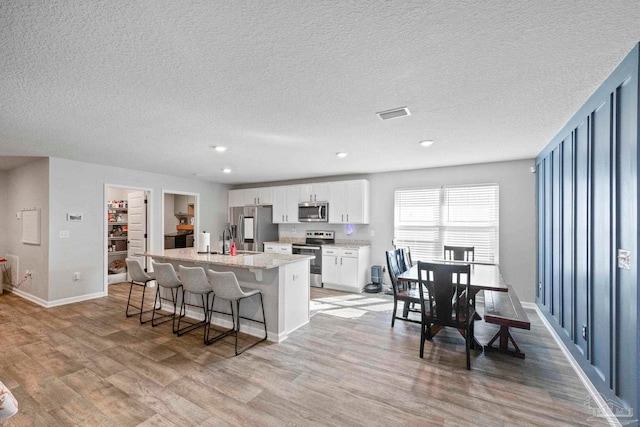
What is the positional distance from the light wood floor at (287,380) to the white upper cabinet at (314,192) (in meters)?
3.18

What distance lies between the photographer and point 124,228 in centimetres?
717

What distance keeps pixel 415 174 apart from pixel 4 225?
855cm

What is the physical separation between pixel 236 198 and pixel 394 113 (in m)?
5.72

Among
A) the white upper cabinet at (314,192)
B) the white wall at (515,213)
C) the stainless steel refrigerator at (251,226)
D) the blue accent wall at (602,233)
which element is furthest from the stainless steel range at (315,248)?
the blue accent wall at (602,233)

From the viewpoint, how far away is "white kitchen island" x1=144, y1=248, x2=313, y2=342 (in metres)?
3.33

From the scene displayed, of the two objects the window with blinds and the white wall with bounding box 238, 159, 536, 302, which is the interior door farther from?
the white wall with bounding box 238, 159, 536, 302

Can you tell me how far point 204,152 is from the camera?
4.21 m

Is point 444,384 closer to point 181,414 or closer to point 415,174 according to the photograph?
point 181,414

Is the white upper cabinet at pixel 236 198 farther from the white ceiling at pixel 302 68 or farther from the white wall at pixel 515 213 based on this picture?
the white wall at pixel 515 213

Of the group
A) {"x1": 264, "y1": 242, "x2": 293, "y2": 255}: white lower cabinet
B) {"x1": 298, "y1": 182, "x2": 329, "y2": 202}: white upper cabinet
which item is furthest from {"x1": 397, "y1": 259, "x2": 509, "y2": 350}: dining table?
{"x1": 264, "y1": 242, "x2": 293, "y2": 255}: white lower cabinet

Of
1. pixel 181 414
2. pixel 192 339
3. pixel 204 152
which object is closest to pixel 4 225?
pixel 204 152

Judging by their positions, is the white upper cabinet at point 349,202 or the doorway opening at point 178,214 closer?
the white upper cabinet at point 349,202

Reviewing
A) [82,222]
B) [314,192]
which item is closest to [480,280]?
[314,192]

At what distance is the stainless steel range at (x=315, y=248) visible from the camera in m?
6.02
